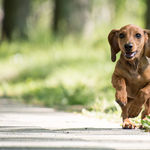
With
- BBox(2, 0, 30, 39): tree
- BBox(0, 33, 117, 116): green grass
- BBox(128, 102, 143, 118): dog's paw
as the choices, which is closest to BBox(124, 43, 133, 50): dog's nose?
BBox(128, 102, 143, 118): dog's paw

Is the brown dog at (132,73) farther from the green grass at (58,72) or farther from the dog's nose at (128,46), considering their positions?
the green grass at (58,72)

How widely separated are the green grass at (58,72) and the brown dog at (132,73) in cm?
171

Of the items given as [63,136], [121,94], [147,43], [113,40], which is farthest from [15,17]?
[63,136]

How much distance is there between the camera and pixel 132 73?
4.07 m

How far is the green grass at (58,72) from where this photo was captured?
23.8 feet

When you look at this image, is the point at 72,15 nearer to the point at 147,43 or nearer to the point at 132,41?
the point at 147,43

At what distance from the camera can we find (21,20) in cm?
1327

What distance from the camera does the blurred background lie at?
724cm

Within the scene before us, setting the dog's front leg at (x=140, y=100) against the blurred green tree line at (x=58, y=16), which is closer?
the dog's front leg at (x=140, y=100)

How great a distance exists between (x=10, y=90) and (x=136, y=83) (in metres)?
5.21

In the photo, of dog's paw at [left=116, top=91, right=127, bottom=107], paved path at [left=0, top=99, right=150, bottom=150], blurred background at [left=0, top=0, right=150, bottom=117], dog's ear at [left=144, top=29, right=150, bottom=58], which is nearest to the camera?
paved path at [left=0, top=99, right=150, bottom=150]

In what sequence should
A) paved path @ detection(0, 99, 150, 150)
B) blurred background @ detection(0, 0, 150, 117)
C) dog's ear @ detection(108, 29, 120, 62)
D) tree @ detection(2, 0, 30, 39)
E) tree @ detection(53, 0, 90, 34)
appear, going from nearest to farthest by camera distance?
paved path @ detection(0, 99, 150, 150) < dog's ear @ detection(108, 29, 120, 62) < blurred background @ detection(0, 0, 150, 117) < tree @ detection(53, 0, 90, 34) < tree @ detection(2, 0, 30, 39)

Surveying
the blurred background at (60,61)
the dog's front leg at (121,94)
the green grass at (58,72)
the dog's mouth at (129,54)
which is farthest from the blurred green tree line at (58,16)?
the dog's front leg at (121,94)

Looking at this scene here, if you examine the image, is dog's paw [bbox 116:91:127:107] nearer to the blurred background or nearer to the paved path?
the paved path
